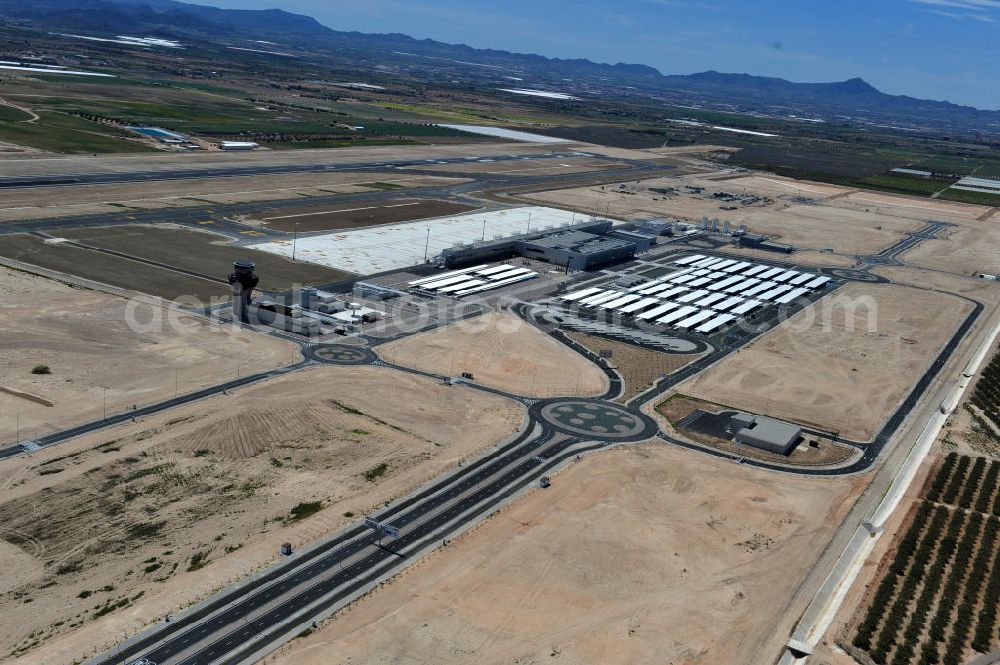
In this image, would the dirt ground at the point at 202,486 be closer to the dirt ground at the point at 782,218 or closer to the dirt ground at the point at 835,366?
the dirt ground at the point at 835,366

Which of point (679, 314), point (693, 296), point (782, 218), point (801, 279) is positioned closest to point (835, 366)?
point (679, 314)

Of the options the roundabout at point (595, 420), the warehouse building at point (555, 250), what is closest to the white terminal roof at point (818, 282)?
the warehouse building at point (555, 250)

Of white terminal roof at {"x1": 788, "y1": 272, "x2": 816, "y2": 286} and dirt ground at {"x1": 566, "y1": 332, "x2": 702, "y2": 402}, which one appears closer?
dirt ground at {"x1": 566, "y1": 332, "x2": 702, "y2": 402}

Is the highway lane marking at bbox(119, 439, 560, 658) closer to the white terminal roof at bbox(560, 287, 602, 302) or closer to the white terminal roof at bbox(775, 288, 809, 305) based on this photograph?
the white terminal roof at bbox(560, 287, 602, 302)

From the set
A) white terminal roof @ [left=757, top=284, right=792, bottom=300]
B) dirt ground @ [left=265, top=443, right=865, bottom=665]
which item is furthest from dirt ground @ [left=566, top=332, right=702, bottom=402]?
white terminal roof @ [left=757, top=284, right=792, bottom=300]

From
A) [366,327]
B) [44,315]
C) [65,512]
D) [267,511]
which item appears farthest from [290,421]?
[44,315]
